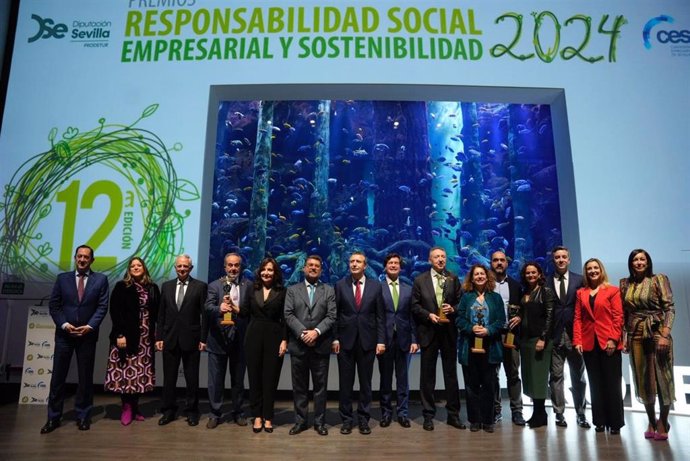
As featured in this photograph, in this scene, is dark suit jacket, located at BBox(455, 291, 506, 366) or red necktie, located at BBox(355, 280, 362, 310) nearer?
dark suit jacket, located at BBox(455, 291, 506, 366)

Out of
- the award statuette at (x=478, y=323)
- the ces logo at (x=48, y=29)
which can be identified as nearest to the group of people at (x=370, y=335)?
the award statuette at (x=478, y=323)

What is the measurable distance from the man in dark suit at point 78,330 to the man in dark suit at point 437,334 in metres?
2.67

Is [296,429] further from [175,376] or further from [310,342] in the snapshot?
[175,376]

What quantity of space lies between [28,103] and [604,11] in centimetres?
703

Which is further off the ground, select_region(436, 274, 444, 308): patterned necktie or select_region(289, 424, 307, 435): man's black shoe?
select_region(436, 274, 444, 308): patterned necktie

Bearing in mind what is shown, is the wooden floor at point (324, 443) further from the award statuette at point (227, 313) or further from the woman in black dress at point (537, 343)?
the award statuette at point (227, 313)

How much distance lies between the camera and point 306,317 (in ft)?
12.6

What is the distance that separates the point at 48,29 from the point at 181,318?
14.4ft

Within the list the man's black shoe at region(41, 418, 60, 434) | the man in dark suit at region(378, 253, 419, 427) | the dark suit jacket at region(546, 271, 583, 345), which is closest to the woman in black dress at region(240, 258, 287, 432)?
the man in dark suit at region(378, 253, 419, 427)

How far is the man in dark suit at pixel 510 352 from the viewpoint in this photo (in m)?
4.14

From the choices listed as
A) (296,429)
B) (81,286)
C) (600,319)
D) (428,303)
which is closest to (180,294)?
(81,286)

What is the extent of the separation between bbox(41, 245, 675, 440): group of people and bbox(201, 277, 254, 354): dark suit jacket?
0.04 feet

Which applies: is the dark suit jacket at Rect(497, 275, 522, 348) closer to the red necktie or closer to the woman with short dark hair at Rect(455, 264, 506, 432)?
the woman with short dark hair at Rect(455, 264, 506, 432)

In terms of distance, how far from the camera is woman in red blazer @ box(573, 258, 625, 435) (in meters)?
3.67
